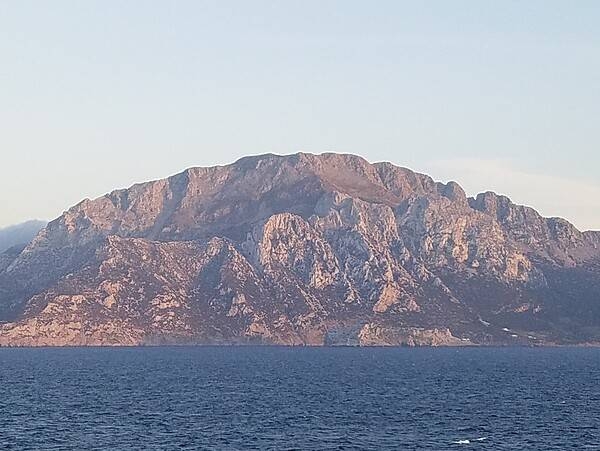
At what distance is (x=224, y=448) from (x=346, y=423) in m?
37.1

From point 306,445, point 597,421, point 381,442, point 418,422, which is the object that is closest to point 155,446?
point 306,445

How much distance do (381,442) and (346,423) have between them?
1001 inches

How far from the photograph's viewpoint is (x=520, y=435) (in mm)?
179250

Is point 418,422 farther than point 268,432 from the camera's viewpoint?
Yes

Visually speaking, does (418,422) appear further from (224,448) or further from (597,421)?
(224,448)

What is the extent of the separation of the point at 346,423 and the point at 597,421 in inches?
1840

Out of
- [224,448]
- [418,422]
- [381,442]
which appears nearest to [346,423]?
[418,422]

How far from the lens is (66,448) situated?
158875mm

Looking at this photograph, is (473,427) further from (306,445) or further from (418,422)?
(306,445)

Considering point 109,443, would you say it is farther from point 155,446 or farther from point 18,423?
point 18,423

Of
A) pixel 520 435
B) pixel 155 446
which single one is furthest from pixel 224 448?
pixel 520 435

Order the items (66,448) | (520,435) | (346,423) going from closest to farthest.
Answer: (66,448), (520,435), (346,423)

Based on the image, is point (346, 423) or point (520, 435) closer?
point (520, 435)

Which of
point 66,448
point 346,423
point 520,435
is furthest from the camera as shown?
point 346,423
